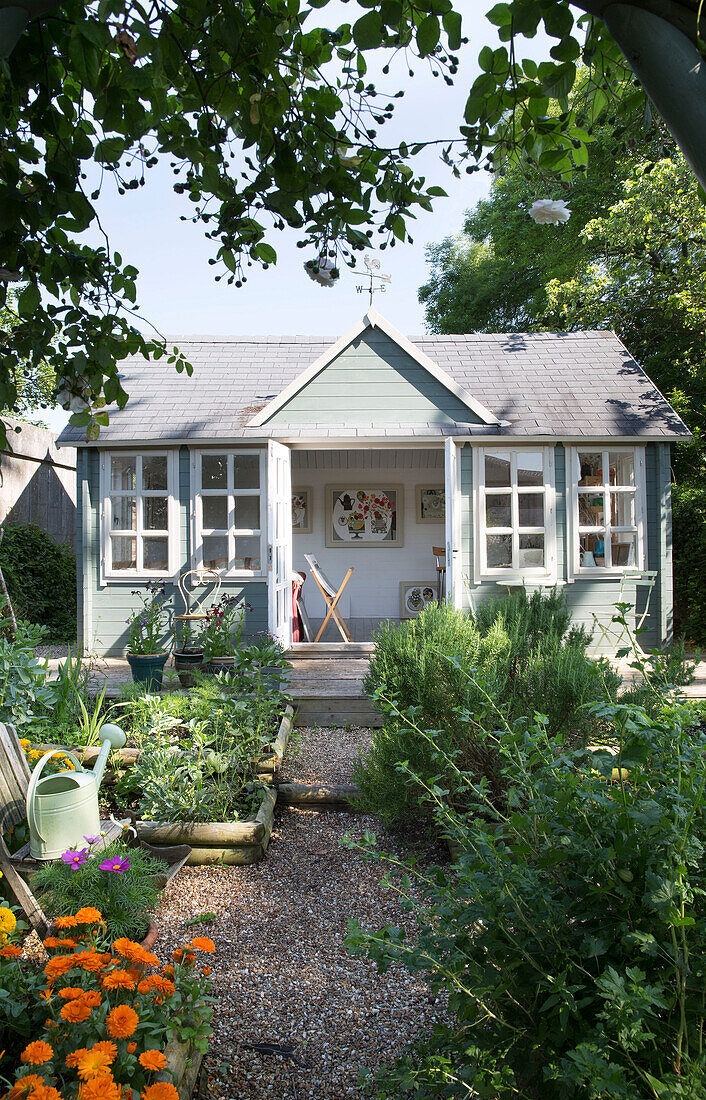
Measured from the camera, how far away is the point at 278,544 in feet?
25.1

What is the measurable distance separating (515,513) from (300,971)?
5.81 metres

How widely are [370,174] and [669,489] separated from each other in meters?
6.47

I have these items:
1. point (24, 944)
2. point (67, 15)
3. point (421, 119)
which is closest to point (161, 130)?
point (67, 15)

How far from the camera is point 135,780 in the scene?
3727 mm

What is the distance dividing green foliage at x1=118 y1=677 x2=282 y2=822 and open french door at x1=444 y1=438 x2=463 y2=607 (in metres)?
3.32

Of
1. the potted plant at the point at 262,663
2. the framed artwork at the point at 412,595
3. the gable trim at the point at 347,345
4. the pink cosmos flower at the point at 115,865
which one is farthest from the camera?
the framed artwork at the point at 412,595

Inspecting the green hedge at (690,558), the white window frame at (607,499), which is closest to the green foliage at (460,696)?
the white window frame at (607,499)

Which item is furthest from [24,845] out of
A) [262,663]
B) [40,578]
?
[40,578]

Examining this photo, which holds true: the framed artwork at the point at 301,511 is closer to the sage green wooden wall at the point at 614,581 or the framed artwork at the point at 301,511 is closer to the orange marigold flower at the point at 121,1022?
the sage green wooden wall at the point at 614,581

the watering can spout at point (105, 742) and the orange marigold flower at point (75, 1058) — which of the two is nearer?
the orange marigold flower at point (75, 1058)

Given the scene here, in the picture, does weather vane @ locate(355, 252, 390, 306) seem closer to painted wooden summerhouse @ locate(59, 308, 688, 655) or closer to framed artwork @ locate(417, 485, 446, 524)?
painted wooden summerhouse @ locate(59, 308, 688, 655)

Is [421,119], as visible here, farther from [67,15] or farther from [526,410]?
[526,410]

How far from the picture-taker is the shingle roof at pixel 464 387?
754cm

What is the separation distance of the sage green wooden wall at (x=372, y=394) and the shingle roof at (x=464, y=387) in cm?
11
